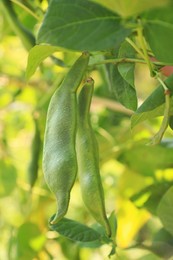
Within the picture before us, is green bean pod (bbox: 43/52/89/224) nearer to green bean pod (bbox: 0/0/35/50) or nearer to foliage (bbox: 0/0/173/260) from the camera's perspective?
foliage (bbox: 0/0/173/260)

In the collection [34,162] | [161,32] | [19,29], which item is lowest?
[34,162]

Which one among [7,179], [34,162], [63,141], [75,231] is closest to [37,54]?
[63,141]

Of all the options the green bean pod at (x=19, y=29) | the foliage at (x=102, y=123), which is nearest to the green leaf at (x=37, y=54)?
the foliage at (x=102, y=123)

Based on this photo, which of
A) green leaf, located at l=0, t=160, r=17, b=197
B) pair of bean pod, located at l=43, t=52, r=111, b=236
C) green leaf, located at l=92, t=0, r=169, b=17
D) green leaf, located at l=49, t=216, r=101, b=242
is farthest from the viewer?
green leaf, located at l=0, t=160, r=17, b=197

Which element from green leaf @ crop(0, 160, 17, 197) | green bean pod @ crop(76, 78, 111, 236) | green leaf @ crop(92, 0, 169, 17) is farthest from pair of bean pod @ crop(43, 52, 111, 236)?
green leaf @ crop(0, 160, 17, 197)

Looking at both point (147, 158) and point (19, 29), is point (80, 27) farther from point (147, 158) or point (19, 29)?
point (147, 158)

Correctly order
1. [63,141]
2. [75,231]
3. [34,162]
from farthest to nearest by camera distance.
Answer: [34,162] < [75,231] < [63,141]

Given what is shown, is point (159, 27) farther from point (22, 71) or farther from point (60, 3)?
point (22, 71)
